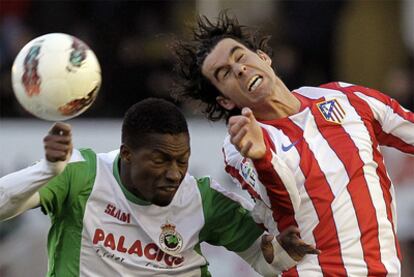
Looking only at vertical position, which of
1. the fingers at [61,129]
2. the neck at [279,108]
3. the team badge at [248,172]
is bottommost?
the team badge at [248,172]

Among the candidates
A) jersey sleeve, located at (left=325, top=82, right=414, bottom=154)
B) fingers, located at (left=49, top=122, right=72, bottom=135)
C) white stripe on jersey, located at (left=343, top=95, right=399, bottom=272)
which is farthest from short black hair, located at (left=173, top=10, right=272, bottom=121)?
fingers, located at (left=49, top=122, right=72, bottom=135)

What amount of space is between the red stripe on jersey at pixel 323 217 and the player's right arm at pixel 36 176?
117 cm

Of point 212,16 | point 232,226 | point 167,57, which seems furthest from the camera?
point 167,57

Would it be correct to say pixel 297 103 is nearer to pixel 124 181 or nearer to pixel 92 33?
pixel 124 181

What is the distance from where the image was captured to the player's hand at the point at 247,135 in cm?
590

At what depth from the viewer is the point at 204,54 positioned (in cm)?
680

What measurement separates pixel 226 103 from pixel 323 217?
32.6 inches

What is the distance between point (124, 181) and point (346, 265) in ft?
4.10

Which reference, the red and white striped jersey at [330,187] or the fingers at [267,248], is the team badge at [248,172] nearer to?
the red and white striped jersey at [330,187]

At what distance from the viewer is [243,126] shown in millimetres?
5898

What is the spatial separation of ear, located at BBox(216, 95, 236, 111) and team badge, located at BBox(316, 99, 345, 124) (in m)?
0.45

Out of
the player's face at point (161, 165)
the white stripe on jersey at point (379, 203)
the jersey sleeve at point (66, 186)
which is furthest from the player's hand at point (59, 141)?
the white stripe on jersey at point (379, 203)

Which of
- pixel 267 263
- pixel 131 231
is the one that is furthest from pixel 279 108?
pixel 131 231

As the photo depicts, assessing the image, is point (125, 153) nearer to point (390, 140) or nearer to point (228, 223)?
point (228, 223)
